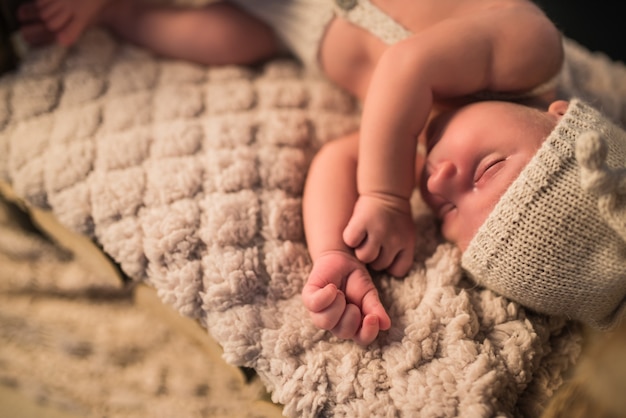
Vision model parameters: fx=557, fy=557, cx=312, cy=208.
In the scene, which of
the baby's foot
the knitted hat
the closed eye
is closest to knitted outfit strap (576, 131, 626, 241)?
the knitted hat

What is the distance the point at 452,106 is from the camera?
88 centimetres

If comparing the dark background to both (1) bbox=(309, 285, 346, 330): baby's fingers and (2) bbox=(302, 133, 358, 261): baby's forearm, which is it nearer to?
(2) bbox=(302, 133, 358, 261): baby's forearm

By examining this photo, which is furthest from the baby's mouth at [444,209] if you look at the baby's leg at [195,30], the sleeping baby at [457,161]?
the baby's leg at [195,30]

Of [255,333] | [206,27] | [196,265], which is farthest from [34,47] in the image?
[255,333]

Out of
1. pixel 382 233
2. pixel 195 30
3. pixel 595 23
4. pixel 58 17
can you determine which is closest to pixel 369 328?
pixel 382 233

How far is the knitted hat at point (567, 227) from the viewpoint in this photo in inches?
25.4

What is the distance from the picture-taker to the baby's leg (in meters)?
1.02

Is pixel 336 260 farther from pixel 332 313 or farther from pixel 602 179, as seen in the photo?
pixel 602 179

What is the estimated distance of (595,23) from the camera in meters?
1.25

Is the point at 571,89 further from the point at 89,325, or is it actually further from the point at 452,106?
the point at 89,325

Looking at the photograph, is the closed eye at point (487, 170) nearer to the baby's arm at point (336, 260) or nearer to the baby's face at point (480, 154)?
the baby's face at point (480, 154)

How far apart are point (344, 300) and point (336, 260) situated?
61 millimetres

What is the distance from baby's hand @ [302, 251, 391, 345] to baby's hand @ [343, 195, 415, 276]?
0.03m

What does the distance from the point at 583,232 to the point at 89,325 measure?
32.3 inches
